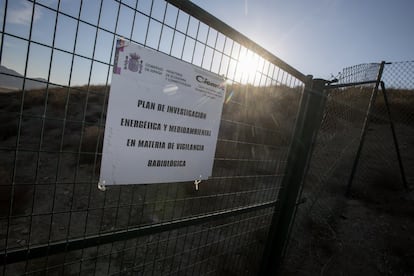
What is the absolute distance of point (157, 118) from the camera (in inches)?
66.0

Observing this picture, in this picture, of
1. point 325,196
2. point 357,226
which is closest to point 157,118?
point 357,226

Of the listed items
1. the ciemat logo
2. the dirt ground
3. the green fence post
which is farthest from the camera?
the dirt ground

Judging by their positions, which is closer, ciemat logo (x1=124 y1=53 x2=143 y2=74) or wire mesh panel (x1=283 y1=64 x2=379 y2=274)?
ciemat logo (x1=124 y1=53 x2=143 y2=74)

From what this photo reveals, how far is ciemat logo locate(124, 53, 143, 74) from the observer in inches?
56.8

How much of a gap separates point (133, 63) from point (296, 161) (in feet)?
7.10

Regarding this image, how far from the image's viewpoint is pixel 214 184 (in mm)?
7375

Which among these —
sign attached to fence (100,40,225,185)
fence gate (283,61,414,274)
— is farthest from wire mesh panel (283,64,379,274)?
sign attached to fence (100,40,225,185)

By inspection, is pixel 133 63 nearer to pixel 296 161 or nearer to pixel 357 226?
pixel 296 161

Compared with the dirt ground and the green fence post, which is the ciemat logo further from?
the dirt ground

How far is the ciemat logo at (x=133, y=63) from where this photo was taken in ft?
4.74

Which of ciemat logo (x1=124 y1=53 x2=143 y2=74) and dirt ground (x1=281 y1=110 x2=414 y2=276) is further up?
ciemat logo (x1=124 y1=53 x2=143 y2=74)

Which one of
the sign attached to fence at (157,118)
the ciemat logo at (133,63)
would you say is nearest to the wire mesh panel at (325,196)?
the sign attached to fence at (157,118)

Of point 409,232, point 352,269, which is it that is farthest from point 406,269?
point 409,232

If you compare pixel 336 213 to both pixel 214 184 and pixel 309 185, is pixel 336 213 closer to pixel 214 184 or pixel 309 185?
pixel 309 185
